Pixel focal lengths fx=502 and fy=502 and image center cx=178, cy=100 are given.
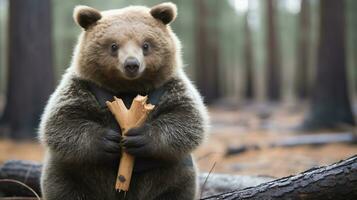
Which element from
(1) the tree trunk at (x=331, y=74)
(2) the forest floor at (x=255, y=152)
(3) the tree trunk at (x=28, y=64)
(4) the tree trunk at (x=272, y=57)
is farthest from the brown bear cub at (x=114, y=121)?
(4) the tree trunk at (x=272, y=57)

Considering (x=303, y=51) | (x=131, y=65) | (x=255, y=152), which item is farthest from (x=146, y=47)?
(x=303, y=51)

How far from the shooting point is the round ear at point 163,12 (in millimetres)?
4223

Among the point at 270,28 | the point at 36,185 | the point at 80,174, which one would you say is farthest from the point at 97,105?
the point at 270,28

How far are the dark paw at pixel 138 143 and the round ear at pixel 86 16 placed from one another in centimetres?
103

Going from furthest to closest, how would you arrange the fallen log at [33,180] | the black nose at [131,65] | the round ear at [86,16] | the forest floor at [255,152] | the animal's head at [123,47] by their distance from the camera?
the forest floor at [255,152]
the fallen log at [33,180]
the round ear at [86,16]
the animal's head at [123,47]
the black nose at [131,65]

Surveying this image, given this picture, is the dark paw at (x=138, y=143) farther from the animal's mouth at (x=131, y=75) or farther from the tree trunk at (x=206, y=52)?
the tree trunk at (x=206, y=52)

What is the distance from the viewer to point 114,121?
4000 mm

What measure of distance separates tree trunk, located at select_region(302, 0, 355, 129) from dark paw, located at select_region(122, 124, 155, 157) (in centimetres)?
965

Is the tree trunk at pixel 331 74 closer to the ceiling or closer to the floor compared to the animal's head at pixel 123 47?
closer to the floor

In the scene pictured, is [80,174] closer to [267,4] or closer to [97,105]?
[97,105]

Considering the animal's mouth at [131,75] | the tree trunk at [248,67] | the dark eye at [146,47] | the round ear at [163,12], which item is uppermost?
the round ear at [163,12]

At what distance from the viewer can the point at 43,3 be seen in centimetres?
1170

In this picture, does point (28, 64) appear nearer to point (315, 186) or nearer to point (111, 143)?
point (111, 143)

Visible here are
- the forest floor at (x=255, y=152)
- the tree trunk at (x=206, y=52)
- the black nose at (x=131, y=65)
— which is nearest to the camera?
the black nose at (x=131, y=65)
